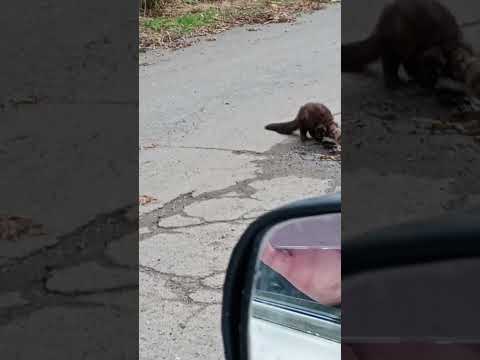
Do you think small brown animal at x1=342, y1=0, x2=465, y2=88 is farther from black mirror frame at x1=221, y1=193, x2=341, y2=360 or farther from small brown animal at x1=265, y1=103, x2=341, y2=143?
small brown animal at x1=265, y1=103, x2=341, y2=143

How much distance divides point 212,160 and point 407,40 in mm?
3596

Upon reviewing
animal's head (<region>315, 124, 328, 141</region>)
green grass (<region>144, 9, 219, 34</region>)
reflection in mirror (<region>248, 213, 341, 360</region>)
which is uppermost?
green grass (<region>144, 9, 219, 34</region>)

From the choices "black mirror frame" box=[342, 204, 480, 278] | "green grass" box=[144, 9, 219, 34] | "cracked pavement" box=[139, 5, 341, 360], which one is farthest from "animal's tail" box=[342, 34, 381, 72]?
"green grass" box=[144, 9, 219, 34]

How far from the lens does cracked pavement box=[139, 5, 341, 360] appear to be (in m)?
2.90

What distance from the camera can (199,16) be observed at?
880 cm

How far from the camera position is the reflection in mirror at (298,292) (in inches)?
52.3

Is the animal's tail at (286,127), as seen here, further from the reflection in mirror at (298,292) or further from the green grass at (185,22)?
the reflection in mirror at (298,292)

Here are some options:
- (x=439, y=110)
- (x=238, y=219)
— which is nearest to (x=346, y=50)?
(x=439, y=110)
